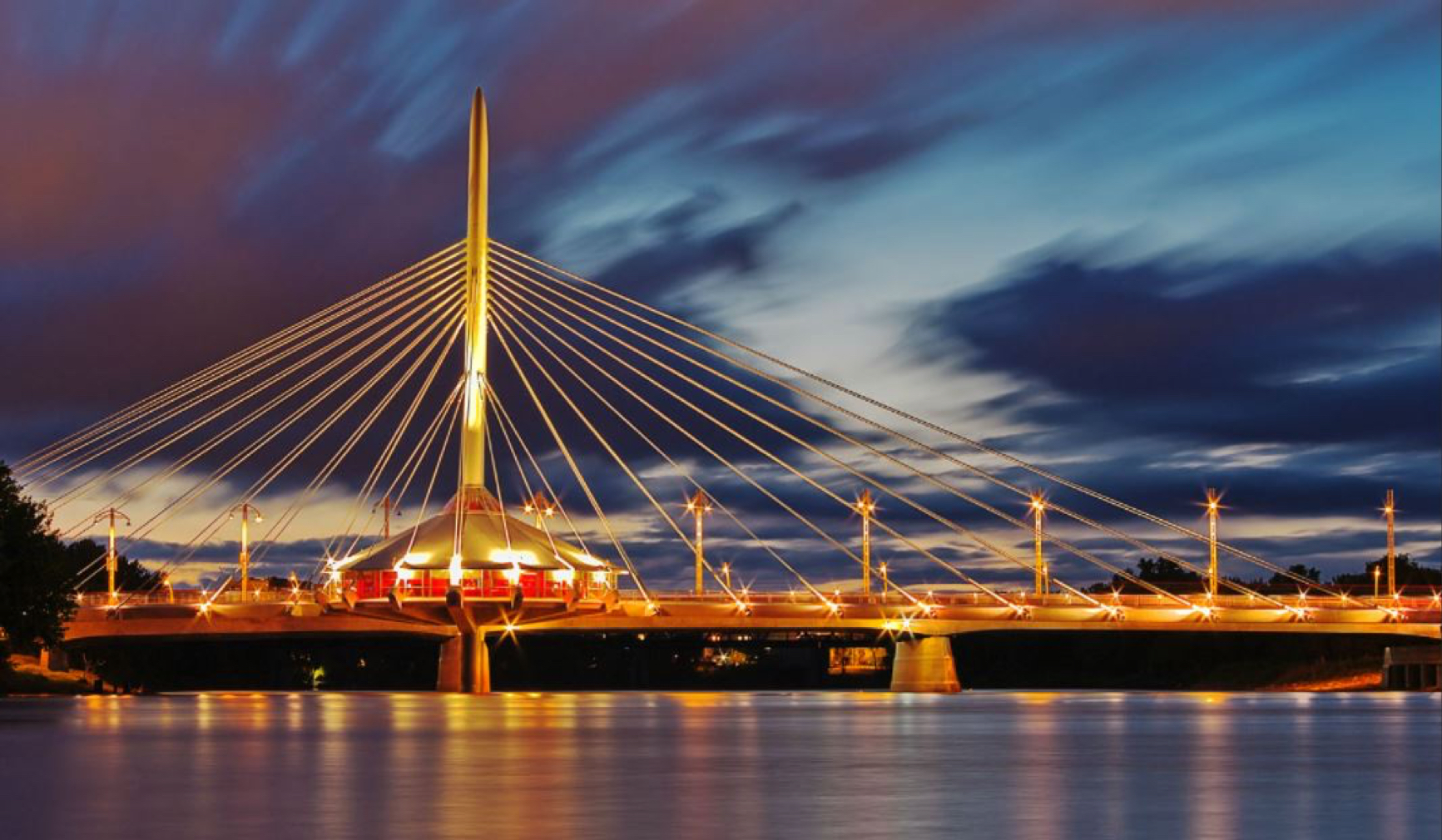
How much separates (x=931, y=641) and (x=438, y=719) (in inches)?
2987

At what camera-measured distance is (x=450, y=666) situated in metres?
148

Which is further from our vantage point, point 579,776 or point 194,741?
point 194,741

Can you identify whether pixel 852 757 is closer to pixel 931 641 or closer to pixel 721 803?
pixel 721 803

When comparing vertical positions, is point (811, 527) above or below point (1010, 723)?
above

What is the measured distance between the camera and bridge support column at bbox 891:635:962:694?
14800 cm

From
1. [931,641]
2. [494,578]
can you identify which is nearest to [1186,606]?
[931,641]

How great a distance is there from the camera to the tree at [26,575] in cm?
9112

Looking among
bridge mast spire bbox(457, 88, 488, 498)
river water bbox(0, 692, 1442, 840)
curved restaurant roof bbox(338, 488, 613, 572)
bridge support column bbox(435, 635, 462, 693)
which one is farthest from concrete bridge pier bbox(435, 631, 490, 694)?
river water bbox(0, 692, 1442, 840)

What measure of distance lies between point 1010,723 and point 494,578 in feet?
197

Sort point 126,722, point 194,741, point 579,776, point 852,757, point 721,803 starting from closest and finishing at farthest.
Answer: point 721,803, point 579,776, point 852,757, point 194,741, point 126,722

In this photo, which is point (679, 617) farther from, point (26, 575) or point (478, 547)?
point (26, 575)

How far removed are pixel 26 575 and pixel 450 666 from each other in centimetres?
5763

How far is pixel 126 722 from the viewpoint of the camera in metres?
71.4

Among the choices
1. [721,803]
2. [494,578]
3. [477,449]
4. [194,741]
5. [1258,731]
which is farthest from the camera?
[494,578]
